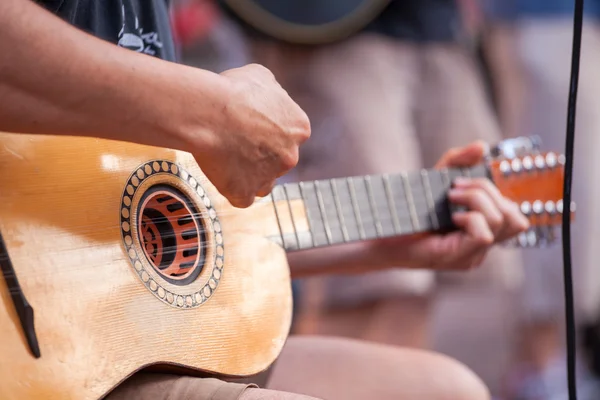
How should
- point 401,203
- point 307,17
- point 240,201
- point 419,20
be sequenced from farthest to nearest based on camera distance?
point 419,20 → point 307,17 → point 401,203 → point 240,201

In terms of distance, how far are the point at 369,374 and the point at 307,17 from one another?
2.94 ft

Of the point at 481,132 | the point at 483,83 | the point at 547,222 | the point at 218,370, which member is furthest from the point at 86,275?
the point at 483,83

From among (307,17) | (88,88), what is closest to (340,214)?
(88,88)

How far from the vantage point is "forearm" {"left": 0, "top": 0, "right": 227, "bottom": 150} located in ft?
2.20

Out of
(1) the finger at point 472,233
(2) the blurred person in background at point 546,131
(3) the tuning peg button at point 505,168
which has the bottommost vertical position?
(2) the blurred person in background at point 546,131

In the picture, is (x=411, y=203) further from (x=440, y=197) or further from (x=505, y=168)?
(x=505, y=168)

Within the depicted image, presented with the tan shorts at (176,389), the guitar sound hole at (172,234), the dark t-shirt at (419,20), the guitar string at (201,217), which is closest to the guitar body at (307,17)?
the dark t-shirt at (419,20)

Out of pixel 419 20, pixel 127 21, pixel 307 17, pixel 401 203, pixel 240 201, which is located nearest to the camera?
pixel 240 201

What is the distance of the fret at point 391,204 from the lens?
45.1 inches

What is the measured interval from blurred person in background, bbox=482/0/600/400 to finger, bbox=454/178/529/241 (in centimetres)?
122

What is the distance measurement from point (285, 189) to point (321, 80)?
0.88m

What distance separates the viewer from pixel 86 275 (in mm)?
750

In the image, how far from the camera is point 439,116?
2.11 m

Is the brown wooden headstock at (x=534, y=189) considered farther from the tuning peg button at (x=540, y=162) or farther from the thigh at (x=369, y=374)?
the thigh at (x=369, y=374)
